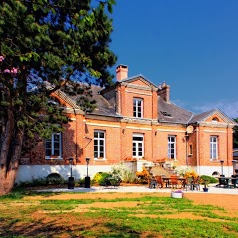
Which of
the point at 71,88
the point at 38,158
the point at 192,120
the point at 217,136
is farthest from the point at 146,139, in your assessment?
the point at 71,88

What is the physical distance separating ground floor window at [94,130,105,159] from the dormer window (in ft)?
11.4

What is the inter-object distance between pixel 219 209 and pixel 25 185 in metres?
12.9

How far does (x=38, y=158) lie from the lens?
21.1 meters

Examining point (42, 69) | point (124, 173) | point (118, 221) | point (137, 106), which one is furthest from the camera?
point (137, 106)

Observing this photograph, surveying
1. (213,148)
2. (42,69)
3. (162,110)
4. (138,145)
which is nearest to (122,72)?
(162,110)

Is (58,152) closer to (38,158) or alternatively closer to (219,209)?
(38,158)

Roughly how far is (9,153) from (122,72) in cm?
1503

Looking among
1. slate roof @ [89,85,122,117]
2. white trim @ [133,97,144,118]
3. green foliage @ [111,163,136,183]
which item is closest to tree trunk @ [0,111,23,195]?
green foliage @ [111,163,136,183]

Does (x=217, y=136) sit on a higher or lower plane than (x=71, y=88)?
Answer: lower

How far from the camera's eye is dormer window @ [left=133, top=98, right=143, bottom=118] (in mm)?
26312

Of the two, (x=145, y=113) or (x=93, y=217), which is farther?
(x=145, y=113)

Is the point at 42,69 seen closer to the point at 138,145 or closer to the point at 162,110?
the point at 138,145

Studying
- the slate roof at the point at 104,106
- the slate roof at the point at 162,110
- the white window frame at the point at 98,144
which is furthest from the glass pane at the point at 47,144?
the slate roof at the point at 162,110

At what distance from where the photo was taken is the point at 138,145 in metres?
26.3
